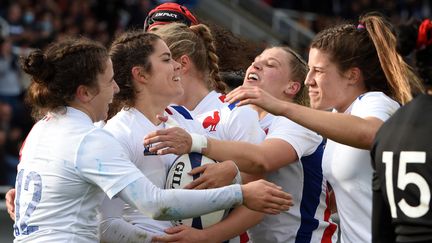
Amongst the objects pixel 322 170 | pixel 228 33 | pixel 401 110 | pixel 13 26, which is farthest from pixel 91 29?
pixel 401 110

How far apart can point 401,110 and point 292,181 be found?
60.3 inches

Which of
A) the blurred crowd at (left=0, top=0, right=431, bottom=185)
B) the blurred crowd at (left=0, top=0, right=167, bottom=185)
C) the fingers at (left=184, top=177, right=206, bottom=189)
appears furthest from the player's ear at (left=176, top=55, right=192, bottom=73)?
the blurred crowd at (left=0, top=0, right=167, bottom=185)

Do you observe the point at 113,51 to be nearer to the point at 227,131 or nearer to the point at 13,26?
the point at 227,131

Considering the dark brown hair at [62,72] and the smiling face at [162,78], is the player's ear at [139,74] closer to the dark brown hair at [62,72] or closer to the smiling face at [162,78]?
the smiling face at [162,78]

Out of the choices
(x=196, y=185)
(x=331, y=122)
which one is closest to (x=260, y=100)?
(x=331, y=122)

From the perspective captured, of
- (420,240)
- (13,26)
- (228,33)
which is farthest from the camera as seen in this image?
(13,26)

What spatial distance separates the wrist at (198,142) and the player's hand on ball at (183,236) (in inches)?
15.0

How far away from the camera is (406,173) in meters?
3.89

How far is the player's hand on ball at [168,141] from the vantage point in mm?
4816

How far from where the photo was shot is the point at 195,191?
15.3 ft

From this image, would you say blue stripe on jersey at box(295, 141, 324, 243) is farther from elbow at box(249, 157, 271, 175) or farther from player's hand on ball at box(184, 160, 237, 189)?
player's hand on ball at box(184, 160, 237, 189)

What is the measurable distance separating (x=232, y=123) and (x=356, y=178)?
32.0 inches

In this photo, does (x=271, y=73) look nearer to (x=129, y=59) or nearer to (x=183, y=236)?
(x=129, y=59)

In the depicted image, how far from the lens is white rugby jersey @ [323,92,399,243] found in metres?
4.82
